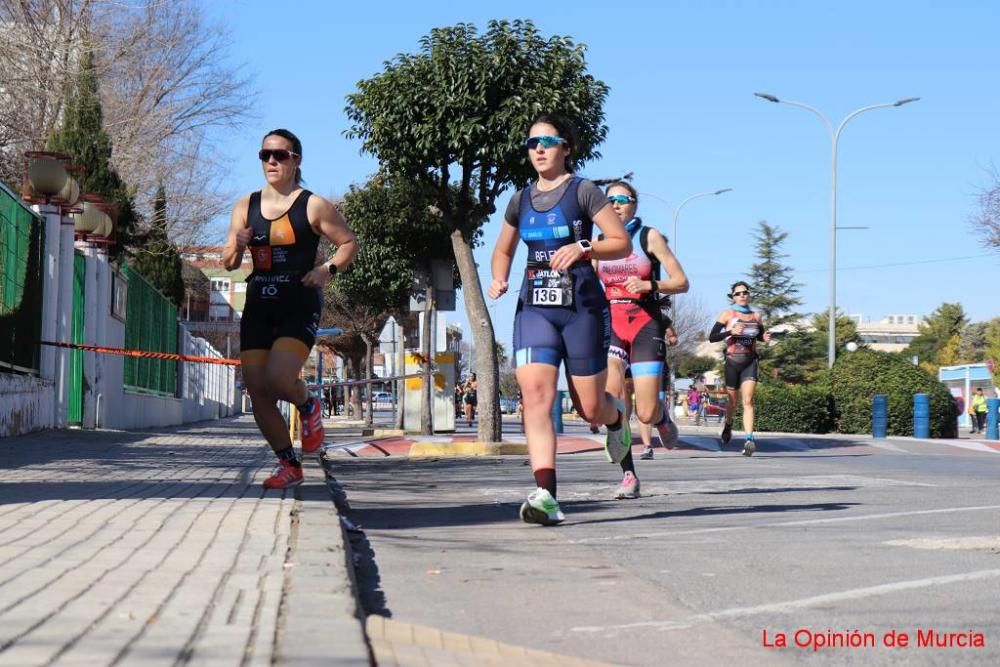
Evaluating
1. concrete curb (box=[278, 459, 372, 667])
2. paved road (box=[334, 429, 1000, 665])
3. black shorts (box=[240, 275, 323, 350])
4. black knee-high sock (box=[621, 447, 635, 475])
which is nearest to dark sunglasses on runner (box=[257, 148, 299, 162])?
black shorts (box=[240, 275, 323, 350])

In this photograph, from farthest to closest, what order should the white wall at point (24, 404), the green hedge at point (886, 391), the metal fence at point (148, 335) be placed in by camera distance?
1. the green hedge at point (886, 391)
2. the metal fence at point (148, 335)
3. the white wall at point (24, 404)

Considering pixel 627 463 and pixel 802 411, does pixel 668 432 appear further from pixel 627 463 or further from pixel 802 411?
pixel 802 411

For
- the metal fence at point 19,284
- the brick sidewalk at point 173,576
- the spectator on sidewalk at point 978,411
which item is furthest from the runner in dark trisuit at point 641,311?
the spectator on sidewalk at point 978,411

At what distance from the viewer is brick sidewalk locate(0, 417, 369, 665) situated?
3.31 meters

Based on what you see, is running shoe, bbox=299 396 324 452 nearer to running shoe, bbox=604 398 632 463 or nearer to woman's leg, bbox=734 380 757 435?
running shoe, bbox=604 398 632 463

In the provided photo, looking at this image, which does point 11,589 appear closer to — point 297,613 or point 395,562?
point 297,613

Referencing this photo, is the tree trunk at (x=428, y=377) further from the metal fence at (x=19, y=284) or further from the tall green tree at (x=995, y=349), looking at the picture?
the tall green tree at (x=995, y=349)

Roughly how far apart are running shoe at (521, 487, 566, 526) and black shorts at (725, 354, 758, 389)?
8267 mm

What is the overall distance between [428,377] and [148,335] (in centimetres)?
497

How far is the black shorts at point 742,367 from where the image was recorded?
1505 centimetres

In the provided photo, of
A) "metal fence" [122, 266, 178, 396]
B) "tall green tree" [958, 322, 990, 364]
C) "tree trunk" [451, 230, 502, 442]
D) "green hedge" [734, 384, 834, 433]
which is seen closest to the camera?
"tree trunk" [451, 230, 502, 442]

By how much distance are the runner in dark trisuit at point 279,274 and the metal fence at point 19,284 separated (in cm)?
697

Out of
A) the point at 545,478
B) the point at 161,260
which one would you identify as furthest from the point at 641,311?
the point at 161,260

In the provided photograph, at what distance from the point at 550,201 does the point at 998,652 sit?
403 centimetres
